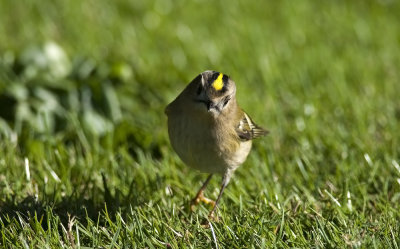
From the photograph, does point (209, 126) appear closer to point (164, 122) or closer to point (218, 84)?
point (218, 84)

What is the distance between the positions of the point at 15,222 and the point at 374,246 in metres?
2.06

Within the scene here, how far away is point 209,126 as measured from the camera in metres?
4.02

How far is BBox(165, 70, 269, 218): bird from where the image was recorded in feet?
12.6

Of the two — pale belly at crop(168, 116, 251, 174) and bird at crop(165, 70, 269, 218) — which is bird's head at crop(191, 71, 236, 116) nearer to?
bird at crop(165, 70, 269, 218)

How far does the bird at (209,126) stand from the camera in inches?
151

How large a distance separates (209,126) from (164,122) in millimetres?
1638

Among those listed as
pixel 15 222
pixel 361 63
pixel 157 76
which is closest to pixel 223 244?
pixel 15 222

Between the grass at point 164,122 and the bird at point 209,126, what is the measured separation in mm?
297

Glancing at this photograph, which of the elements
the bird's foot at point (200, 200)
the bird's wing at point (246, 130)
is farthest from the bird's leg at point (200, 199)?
the bird's wing at point (246, 130)

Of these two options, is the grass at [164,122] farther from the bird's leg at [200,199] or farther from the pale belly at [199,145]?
the pale belly at [199,145]

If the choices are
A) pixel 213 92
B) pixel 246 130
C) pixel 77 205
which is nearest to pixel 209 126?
pixel 213 92

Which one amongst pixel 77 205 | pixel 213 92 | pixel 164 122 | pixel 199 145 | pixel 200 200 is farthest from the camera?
pixel 164 122

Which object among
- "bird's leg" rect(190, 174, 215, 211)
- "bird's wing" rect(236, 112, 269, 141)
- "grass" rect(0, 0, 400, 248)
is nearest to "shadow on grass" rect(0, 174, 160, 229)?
"grass" rect(0, 0, 400, 248)

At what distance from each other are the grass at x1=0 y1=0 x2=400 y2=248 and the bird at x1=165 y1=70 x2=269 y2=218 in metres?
0.30
